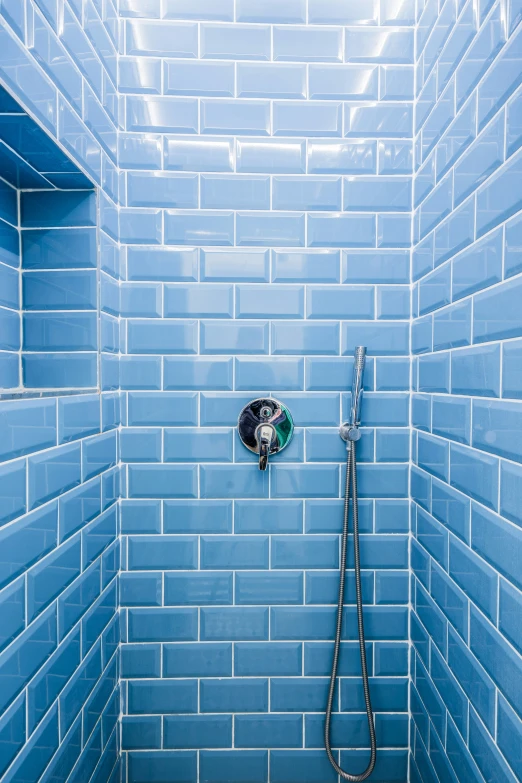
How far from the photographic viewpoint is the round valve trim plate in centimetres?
131

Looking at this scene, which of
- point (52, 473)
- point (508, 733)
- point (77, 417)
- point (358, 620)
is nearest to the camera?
point (508, 733)

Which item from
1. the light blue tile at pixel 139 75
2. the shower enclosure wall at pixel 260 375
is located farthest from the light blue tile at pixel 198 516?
the light blue tile at pixel 139 75

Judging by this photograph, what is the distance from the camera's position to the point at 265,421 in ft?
4.28

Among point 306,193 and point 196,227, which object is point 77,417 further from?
point 306,193

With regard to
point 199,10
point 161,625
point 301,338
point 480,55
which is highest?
point 199,10

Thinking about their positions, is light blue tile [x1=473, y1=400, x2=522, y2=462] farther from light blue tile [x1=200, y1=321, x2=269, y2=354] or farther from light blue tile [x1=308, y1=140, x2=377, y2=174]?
light blue tile [x1=308, y1=140, x2=377, y2=174]

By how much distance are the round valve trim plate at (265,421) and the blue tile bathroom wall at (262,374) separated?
0.03m

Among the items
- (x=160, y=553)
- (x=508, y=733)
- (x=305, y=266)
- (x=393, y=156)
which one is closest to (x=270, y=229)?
(x=305, y=266)

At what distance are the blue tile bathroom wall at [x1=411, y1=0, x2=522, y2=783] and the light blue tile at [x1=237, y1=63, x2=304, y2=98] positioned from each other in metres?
0.31

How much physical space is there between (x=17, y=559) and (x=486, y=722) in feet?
2.77

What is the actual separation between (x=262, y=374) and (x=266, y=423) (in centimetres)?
13

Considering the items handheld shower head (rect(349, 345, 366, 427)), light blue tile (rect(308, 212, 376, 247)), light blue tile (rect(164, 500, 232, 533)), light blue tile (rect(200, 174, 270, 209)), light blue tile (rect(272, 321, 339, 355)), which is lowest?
light blue tile (rect(164, 500, 232, 533))

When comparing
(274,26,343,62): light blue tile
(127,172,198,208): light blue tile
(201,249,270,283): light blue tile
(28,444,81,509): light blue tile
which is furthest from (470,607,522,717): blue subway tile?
(274,26,343,62): light blue tile

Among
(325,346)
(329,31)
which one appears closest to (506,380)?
(325,346)
